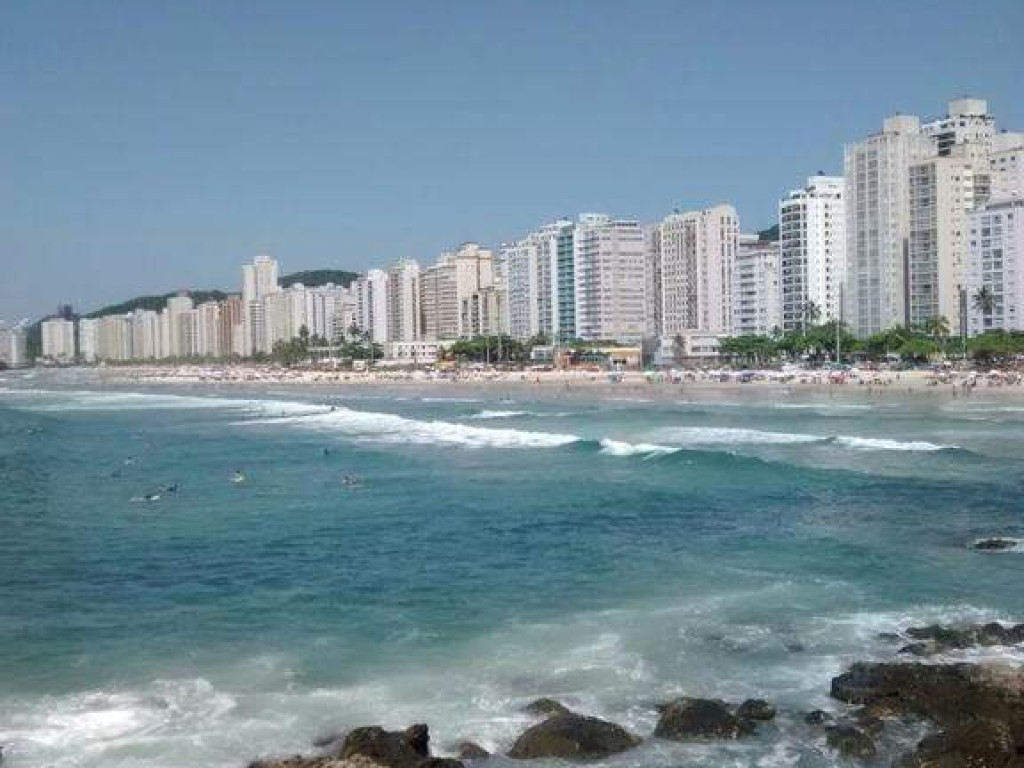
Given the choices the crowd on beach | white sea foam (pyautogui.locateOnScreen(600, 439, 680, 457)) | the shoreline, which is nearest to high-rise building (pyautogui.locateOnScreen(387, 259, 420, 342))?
the crowd on beach

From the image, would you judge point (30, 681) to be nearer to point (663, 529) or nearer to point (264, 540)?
point (264, 540)

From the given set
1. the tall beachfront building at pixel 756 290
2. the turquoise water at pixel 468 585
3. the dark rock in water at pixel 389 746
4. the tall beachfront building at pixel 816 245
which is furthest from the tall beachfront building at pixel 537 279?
the dark rock in water at pixel 389 746

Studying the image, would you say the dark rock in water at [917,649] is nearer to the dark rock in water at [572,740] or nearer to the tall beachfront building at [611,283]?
the dark rock in water at [572,740]

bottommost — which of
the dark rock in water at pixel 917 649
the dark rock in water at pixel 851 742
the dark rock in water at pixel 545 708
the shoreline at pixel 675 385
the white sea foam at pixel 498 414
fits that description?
the dark rock in water at pixel 851 742

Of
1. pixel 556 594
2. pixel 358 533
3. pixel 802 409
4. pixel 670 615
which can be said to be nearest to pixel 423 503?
pixel 358 533

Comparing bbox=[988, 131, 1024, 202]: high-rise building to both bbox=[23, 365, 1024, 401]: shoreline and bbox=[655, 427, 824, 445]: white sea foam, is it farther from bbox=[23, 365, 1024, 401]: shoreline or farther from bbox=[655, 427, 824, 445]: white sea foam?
bbox=[655, 427, 824, 445]: white sea foam
